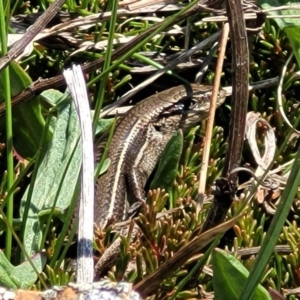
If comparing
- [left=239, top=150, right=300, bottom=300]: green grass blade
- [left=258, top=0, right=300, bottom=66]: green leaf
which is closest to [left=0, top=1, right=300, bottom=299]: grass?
[left=239, top=150, right=300, bottom=300]: green grass blade

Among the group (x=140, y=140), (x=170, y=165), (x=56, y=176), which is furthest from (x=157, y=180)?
(x=140, y=140)

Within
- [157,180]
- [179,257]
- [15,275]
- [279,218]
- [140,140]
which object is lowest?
[140,140]

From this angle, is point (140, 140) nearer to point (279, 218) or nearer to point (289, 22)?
point (289, 22)

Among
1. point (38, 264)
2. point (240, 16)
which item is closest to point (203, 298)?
point (38, 264)

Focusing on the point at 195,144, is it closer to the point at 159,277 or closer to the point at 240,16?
the point at 240,16

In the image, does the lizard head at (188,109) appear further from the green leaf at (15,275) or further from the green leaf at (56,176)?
the green leaf at (15,275)

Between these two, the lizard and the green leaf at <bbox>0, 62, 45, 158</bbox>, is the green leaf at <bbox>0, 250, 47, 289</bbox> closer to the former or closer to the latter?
the green leaf at <bbox>0, 62, 45, 158</bbox>
